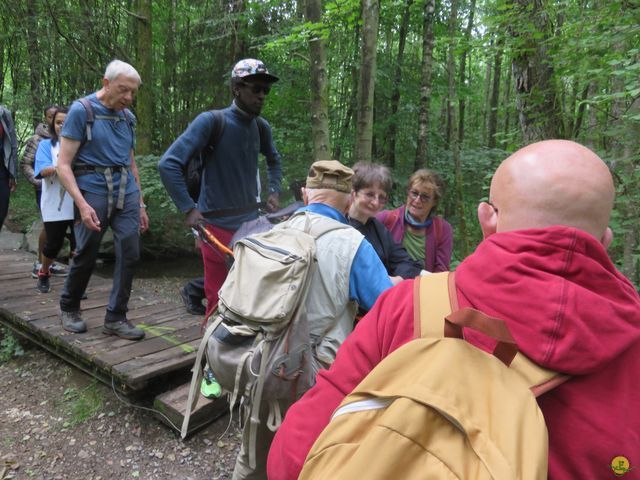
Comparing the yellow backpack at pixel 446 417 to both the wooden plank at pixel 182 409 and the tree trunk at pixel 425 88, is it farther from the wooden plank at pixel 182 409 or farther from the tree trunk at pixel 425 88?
the tree trunk at pixel 425 88

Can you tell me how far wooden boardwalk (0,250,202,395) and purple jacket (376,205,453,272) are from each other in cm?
208

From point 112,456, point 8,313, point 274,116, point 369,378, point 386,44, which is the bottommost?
point 112,456

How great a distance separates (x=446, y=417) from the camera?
2.40ft

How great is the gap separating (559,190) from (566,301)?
0.25 meters

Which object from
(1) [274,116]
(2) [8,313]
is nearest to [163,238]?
(1) [274,116]

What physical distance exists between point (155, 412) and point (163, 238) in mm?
6816

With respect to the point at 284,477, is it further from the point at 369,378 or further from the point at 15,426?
the point at 15,426

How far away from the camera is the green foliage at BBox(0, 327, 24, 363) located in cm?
459

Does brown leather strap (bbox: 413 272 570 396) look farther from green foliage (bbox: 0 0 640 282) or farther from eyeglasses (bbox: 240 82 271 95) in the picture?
green foliage (bbox: 0 0 640 282)

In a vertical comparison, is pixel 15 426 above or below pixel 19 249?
below

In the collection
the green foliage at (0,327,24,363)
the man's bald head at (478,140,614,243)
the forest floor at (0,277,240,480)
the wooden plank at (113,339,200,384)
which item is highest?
the man's bald head at (478,140,614,243)

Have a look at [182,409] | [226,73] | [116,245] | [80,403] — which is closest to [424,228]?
[182,409]

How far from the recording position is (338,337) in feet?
6.61

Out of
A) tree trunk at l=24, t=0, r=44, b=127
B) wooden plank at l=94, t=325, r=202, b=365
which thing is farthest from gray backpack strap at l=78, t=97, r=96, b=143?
tree trunk at l=24, t=0, r=44, b=127
